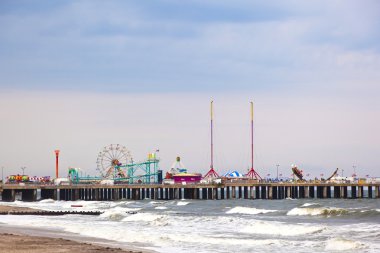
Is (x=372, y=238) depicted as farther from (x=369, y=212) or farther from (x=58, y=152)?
(x=58, y=152)

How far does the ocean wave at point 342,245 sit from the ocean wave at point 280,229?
676 centimetres

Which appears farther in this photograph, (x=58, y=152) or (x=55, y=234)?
(x=58, y=152)

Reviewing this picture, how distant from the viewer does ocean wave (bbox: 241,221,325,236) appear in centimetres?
3847

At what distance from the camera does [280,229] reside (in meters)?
40.1

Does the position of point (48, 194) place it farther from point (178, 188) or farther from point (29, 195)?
point (178, 188)

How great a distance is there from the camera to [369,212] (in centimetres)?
5203

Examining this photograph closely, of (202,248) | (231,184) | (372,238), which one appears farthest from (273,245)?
(231,184)

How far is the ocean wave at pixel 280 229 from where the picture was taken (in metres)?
38.5

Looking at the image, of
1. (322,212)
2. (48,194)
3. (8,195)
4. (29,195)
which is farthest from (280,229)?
(48,194)

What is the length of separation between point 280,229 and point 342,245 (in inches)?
382

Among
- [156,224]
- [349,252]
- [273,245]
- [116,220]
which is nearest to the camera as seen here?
[349,252]

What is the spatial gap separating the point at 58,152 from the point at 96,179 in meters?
9.38

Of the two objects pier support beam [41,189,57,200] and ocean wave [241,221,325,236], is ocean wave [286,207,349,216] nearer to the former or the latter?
ocean wave [241,221,325,236]

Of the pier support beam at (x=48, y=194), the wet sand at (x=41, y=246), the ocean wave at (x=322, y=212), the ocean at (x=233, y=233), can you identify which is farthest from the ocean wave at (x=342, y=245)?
the pier support beam at (x=48, y=194)
